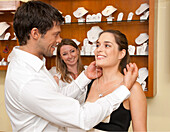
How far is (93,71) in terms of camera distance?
1985mm

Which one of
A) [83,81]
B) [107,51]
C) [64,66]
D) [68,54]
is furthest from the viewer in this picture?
[64,66]

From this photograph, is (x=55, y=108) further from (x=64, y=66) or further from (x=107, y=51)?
(x=64, y=66)

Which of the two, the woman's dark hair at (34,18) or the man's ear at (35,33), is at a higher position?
the woman's dark hair at (34,18)

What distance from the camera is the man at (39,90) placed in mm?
1249


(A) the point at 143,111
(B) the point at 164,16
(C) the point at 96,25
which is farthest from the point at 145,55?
(A) the point at 143,111

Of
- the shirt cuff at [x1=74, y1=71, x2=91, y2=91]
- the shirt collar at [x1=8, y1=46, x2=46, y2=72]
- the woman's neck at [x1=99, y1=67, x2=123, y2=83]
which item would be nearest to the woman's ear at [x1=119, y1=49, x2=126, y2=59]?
the woman's neck at [x1=99, y1=67, x2=123, y2=83]

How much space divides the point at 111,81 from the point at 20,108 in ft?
2.82

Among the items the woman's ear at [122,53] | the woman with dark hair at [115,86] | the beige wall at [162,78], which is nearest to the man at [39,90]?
the woman with dark hair at [115,86]

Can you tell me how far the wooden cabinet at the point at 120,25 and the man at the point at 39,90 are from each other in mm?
1261

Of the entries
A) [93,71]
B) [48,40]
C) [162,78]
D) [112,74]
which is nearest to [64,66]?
[93,71]

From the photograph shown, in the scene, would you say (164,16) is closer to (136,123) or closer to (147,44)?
(147,44)

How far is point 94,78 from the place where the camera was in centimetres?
198

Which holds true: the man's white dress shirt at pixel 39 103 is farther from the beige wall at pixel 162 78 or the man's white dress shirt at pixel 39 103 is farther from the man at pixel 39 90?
the beige wall at pixel 162 78

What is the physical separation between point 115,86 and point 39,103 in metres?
0.79
